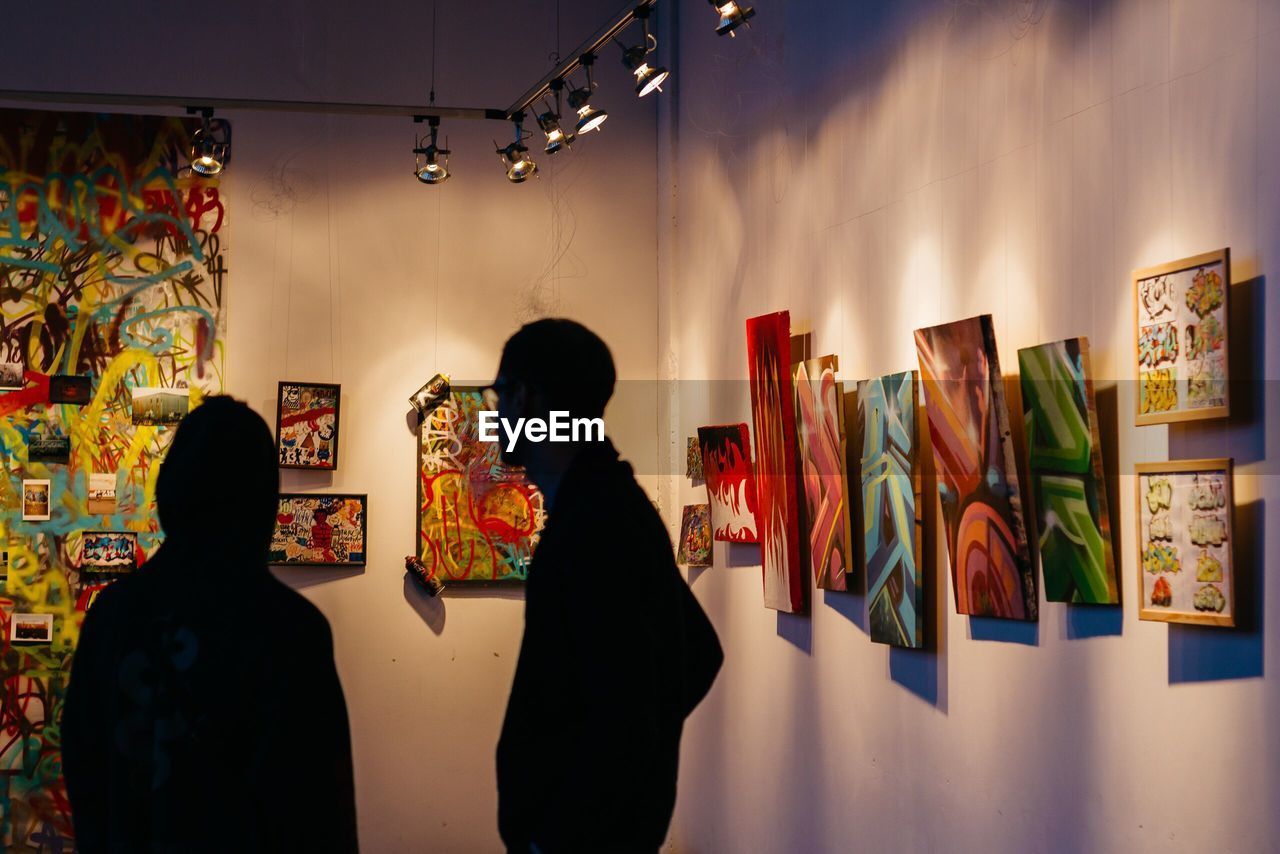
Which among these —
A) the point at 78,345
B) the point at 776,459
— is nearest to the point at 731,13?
the point at 776,459

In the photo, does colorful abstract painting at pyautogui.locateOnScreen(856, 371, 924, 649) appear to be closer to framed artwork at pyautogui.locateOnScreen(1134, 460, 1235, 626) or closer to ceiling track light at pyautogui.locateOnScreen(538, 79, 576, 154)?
framed artwork at pyautogui.locateOnScreen(1134, 460, 1235, 626)

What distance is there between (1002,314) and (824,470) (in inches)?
43.2

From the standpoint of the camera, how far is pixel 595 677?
196 centimetres

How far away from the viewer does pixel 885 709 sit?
13.2 ft

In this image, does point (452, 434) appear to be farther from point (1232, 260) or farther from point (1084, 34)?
point (1232, 260)

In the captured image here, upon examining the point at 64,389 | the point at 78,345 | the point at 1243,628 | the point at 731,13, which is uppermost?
the point at 731,13

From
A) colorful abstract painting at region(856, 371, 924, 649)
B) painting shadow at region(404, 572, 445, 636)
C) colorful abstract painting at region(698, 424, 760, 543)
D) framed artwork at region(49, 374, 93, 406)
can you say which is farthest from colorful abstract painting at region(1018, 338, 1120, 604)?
framed artwork at region(49, 374, 93, 406)

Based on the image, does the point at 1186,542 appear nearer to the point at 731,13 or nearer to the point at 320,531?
the point at 731,13

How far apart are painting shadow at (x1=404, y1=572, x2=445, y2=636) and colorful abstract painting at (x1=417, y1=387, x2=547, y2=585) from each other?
11 cm

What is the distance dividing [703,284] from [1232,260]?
3.46 meters

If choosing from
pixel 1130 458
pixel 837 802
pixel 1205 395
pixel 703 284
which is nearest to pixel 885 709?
pixel 837 802

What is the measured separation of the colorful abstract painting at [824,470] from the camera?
4238 millimetres

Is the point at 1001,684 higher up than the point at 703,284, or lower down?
lower down

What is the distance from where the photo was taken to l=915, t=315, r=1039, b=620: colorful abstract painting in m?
3.25
